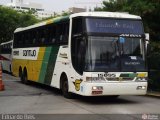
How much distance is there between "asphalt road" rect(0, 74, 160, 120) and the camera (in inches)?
499

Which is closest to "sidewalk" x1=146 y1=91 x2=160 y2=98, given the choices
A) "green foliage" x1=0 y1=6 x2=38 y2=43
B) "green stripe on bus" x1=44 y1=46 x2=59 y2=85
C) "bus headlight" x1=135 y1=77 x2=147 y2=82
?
"bus headlight" x1=135 y1=77 x2=147 y2=82

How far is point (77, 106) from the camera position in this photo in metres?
14.8

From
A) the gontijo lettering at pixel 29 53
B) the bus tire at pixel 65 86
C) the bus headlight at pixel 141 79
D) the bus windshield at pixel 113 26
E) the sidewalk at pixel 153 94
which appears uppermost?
the bus windshield at pixel 113 26

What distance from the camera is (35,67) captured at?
72.3 feet

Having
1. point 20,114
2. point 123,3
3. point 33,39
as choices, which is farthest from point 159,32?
point 20,114

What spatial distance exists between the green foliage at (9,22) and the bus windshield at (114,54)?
42940mm

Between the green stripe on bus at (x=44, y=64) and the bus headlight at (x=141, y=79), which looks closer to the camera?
the bus headlight at (x=141, y=79)

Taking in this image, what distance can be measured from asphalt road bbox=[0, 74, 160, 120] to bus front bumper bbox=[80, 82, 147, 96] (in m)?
0.46

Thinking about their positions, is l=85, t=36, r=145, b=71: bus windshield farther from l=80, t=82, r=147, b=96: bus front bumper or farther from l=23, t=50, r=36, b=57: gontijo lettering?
l=23, t=50, r=36, b=57: gontijo lettering

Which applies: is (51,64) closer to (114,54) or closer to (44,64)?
(44,64)

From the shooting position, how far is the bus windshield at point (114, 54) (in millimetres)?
15086

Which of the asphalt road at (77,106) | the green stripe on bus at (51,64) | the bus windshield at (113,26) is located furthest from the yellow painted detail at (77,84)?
the green stripe on bus at (51,64)

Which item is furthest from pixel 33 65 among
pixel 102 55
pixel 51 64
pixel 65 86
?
pixel 102 55

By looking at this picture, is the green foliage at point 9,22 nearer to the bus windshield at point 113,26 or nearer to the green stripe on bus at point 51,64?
the green stripe on bus at point 51,64
